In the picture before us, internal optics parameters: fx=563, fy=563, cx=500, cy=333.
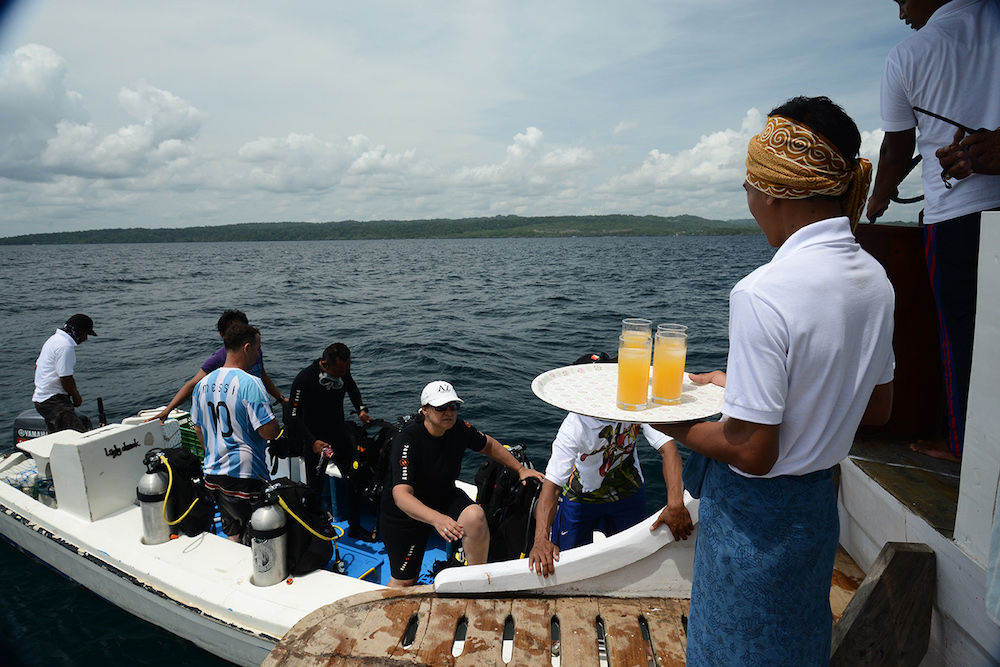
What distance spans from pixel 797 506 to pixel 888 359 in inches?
16.5

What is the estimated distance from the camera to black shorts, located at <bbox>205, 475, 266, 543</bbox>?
4.37 metres

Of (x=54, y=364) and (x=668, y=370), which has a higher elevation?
(x=668, y=370)

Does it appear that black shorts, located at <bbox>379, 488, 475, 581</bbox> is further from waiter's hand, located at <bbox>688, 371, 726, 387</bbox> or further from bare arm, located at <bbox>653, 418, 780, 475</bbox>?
bare arm, located at <bbox>653, 418, 780, 475</bbox>

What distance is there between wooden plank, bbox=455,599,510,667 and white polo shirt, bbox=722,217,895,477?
1682 millimetres

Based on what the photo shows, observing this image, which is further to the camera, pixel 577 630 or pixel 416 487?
pixel 416 487

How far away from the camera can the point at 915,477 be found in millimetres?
2346

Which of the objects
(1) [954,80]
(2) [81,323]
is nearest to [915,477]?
(1) [954,80]

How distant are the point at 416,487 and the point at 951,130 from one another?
335 centimetres

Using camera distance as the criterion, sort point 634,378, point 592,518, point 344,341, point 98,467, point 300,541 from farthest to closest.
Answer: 1. point 344,341
2. point 98,467
3. point 300,541
4. point 592,518
5. point 634,378

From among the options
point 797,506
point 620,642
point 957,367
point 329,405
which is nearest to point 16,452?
point 329,405

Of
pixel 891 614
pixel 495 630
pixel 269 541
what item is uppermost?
pixel 891 614

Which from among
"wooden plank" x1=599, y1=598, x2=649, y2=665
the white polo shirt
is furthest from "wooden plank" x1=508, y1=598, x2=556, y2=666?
the white polo shirt

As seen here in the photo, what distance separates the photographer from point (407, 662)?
2318 millimetres

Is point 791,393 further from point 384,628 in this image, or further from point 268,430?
point 268,430
